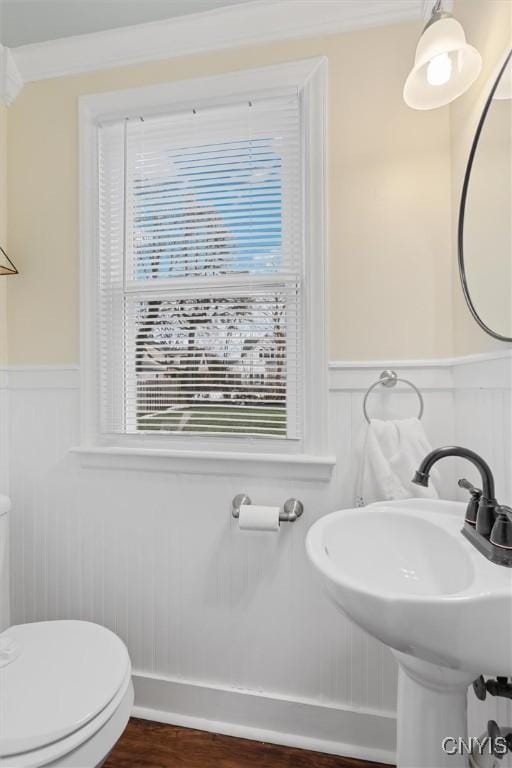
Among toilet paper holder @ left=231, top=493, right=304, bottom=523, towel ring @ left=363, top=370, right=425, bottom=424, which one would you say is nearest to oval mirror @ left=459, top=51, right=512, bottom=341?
towel ring @ left=363, top=370, right=425, bottom=424

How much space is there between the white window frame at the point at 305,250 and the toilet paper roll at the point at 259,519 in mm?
167

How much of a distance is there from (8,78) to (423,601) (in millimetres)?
2084

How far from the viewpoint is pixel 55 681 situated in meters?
1.03

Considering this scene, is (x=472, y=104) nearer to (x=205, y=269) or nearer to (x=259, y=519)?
(x=205, y=269)

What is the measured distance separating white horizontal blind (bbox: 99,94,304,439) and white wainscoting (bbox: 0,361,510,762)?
0.65 feet

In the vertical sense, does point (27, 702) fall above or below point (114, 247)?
below

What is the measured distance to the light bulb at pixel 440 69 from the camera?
1.02 m

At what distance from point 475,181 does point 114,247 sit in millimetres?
1170

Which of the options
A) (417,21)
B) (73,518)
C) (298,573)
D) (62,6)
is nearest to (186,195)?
(62,6)

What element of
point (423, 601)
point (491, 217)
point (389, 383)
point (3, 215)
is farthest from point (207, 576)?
point (3, 215)

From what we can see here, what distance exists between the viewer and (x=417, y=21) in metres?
1.29

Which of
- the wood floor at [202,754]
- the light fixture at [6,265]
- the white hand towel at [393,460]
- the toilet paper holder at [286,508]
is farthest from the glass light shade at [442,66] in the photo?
the wood floor at [202,754]

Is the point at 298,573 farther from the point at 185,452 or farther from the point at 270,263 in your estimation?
the point at 270,263

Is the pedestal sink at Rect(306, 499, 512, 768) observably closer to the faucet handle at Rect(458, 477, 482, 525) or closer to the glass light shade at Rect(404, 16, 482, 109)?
the faucet handle at Rect(458, 477, 482, 525)
